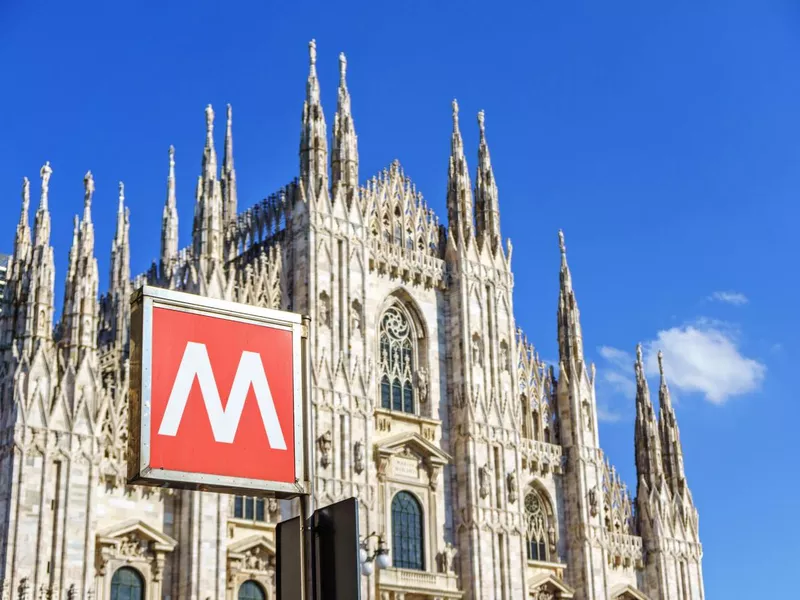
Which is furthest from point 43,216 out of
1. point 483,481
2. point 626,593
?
point 626,593

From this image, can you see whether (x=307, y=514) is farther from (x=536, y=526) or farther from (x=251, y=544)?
(x=536, y=526)

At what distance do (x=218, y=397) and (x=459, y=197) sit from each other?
128 feet

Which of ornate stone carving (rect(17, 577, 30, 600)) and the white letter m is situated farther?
ornate stone carving (rect(17, 577, 30, 600))

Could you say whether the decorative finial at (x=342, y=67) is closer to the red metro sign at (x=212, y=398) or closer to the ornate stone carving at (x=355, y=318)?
the ornate stone carving at (x=355, y=318)

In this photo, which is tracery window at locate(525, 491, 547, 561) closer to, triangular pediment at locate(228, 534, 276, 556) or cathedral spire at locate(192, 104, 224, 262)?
triangular pediment at locate(228, 534, 276, 556)

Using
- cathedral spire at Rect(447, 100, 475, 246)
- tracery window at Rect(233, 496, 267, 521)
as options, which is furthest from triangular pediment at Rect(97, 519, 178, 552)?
cathedral spire at Rect(447, 100, 475, 246)

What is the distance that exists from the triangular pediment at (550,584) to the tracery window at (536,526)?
0.95 metres

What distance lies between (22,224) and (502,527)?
19.6 meters

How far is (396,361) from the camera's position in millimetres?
42875

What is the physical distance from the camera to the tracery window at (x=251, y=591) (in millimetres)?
36094

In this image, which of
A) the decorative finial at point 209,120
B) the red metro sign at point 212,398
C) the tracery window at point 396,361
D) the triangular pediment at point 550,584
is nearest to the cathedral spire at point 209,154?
the decorative finial at point 209,120

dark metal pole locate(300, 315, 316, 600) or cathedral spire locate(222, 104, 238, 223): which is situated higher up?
cathedral spire locate(222, 104, 238, 223)

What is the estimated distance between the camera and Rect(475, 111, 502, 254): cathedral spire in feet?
155

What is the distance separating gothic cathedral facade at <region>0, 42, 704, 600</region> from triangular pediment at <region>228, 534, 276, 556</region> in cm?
9
